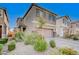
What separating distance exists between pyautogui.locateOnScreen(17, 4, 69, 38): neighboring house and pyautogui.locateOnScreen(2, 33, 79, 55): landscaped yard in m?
0.09

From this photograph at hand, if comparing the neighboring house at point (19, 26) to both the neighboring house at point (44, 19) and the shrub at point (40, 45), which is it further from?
the shrub at point (40, 45)

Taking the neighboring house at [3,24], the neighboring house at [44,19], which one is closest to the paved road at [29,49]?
the neighboring house at [44,19]

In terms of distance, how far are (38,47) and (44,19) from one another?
40 cm

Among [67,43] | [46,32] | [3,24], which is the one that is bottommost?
[67,43]

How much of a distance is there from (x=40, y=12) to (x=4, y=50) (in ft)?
2.38

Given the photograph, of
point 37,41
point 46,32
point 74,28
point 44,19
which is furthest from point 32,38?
point 74,28

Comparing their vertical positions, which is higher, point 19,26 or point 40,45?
point 19,26

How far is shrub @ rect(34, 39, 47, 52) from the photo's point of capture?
245 cm

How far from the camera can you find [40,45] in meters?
2.46

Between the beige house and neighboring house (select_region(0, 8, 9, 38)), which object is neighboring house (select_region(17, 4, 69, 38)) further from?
neighboring house (select_region(0, 8, 9, 38))

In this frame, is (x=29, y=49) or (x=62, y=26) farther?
(x=62, y=26)

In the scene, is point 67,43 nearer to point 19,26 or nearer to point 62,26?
A: point 62,26

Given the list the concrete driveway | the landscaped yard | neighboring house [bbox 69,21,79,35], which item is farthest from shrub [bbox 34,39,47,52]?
neighboring house [bbox 69,21,79,35]

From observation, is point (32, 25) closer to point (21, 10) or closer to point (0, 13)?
point (21, 10)
